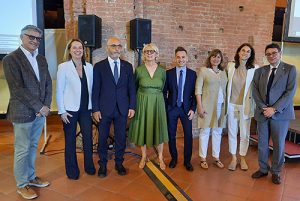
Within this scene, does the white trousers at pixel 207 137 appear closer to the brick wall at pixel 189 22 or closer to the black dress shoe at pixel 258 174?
the black dress shoe at pixel 258 174

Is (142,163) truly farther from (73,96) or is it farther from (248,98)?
(248,98)

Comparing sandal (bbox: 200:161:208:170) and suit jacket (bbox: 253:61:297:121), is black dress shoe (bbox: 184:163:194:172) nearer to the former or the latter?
sandal (bbox: 200:161:208:170)

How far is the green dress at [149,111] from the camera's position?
133 inches

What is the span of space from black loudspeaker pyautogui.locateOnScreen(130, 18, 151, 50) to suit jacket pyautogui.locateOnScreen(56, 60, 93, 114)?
1307 mm

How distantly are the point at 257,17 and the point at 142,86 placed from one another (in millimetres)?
3101

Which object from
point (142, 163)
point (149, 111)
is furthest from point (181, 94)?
point (142, 163)

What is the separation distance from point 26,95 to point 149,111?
1406 mm

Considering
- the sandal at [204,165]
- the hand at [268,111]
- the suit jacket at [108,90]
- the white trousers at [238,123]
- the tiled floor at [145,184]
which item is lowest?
the tiled floor at [145,184]

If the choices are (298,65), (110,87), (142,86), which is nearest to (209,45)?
(142,86)

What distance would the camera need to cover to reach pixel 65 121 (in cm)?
306

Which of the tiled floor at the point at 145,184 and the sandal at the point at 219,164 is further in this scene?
the sandal at the point at 219,164

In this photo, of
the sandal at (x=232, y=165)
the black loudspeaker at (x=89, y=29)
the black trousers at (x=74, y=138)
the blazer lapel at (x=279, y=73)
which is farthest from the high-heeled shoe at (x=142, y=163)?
the blazer lapel at (x=279, y=73)

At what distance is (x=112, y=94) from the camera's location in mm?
3197

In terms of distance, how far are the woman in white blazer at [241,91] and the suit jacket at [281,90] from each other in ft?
0.63
